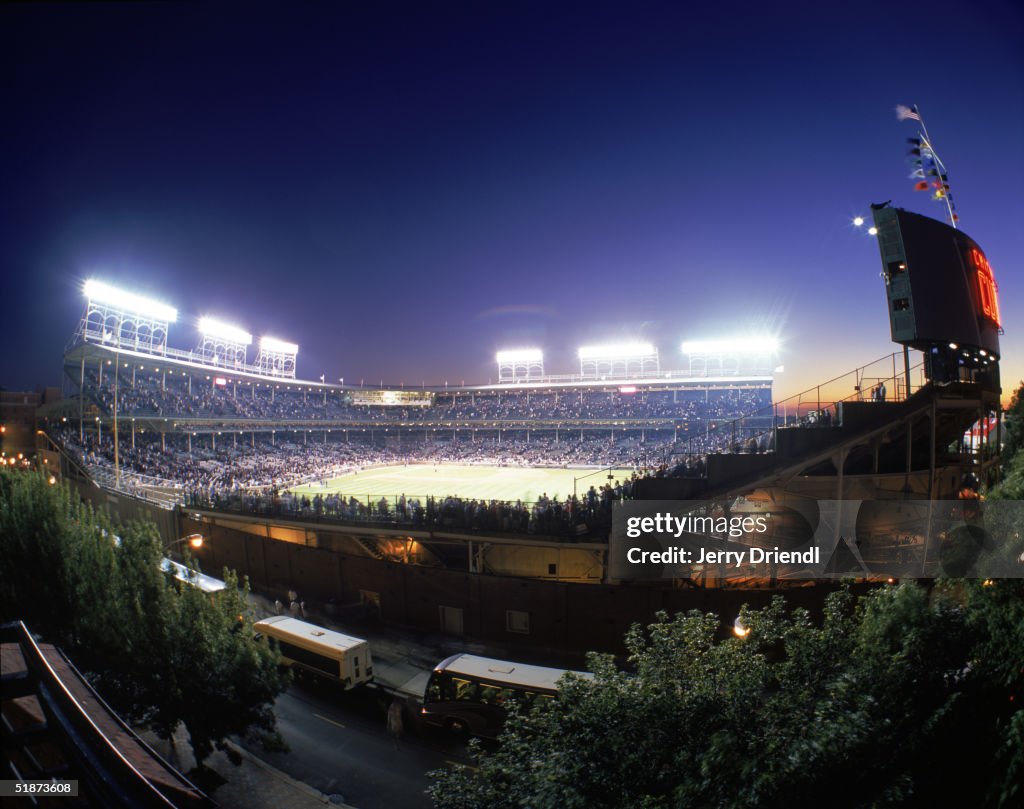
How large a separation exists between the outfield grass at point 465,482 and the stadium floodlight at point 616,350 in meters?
36.7

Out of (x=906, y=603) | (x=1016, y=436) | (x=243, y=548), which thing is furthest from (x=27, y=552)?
(x=1016, y=436)

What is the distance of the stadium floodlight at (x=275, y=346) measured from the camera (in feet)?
309

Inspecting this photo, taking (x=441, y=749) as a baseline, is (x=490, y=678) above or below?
above

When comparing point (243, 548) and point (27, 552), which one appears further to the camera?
point (243, 548)

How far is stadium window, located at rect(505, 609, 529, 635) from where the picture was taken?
737 inches

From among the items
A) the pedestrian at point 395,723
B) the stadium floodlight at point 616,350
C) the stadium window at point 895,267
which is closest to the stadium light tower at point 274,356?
the stadium floodlight at point 616,350

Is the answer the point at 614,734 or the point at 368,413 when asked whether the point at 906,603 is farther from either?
the point at 368,413

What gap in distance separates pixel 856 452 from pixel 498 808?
64.4ft

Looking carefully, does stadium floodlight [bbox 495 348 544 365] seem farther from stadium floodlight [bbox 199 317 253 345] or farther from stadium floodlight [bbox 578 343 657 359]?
stadium floodlight [bbox 199 317 253 345]

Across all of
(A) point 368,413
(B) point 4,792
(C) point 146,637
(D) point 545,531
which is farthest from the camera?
(A) point 368,413

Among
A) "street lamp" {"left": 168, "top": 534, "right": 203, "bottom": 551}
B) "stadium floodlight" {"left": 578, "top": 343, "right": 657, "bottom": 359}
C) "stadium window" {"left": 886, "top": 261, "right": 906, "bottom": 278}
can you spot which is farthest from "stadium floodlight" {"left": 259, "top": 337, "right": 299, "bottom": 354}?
"stadium window" {"left": 886, "top": 261, "right": 906, "bottom": 278}

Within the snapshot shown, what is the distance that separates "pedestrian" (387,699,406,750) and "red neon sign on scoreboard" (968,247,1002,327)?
26.0 m

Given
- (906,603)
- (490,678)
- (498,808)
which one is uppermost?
(906,603)

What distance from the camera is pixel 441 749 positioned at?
530 inches
